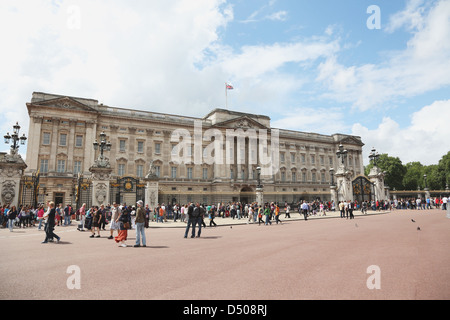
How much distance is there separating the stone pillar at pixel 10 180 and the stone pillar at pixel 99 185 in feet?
15.2

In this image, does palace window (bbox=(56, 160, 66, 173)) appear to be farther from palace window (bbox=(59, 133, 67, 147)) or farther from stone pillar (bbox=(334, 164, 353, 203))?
stone pillar (bbox=(334, 164, 353, 203))

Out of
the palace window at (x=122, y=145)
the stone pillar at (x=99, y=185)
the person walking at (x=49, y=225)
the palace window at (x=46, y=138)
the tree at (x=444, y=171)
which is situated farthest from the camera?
the tree at (x=444, y=171)

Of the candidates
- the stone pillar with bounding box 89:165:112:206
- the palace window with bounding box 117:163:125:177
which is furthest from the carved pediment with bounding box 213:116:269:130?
the stone pillar with bounding box 89:165:112:206

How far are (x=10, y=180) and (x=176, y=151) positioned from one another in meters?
32.1

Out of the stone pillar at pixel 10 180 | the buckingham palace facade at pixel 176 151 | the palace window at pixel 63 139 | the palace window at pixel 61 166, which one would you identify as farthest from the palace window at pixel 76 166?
the stone pillar at pixel 10 180

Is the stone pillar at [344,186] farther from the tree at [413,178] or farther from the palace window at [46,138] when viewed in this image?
the tree at [413,178]

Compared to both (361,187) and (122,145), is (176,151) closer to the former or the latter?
(122,145)

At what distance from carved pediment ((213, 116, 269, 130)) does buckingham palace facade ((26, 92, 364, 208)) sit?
20 centimetres

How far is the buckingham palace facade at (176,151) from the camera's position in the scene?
40562mm

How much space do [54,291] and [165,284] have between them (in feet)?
6.45

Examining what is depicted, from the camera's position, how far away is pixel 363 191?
101ft

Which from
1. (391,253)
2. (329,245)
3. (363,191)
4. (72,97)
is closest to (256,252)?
(329,245)

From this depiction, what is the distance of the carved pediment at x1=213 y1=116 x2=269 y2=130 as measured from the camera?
5259cm
